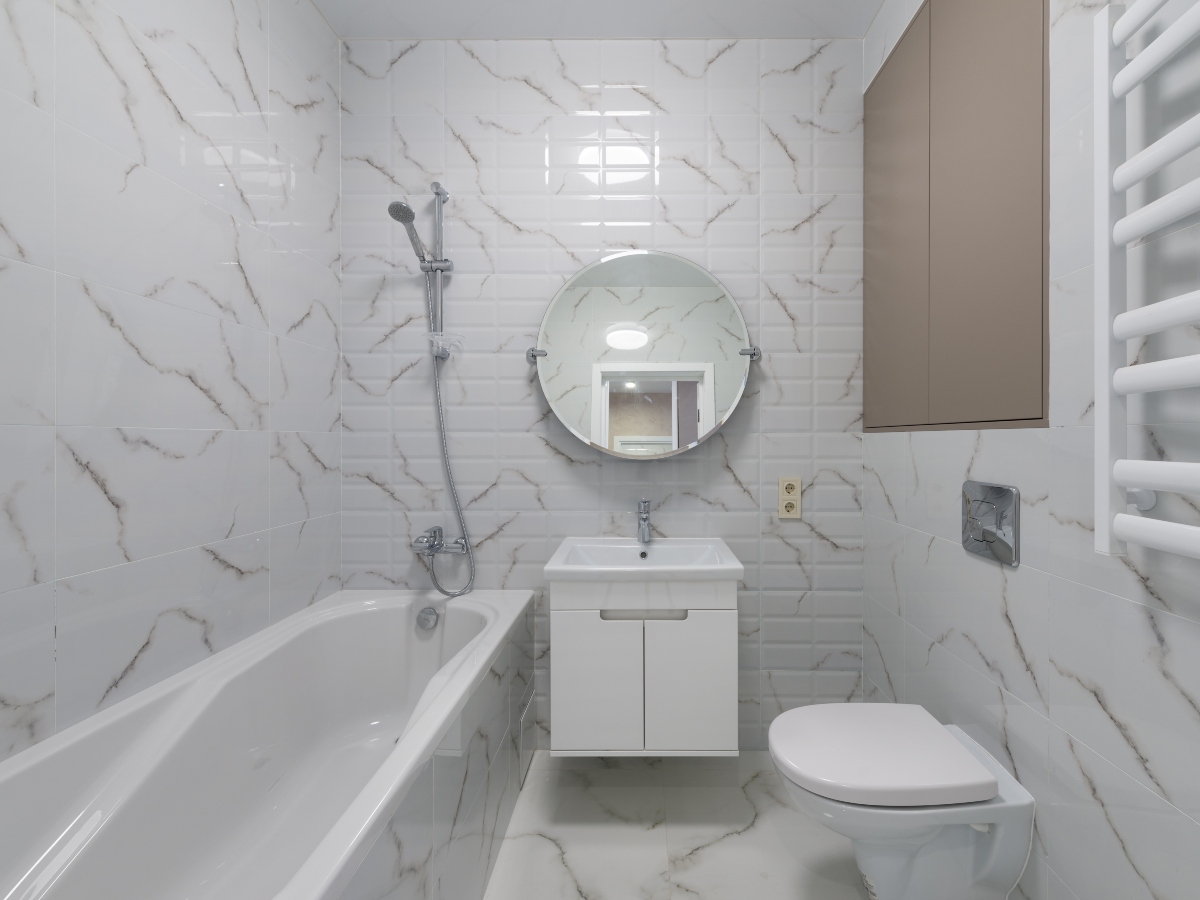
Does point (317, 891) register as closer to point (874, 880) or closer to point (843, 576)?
point (874, 880)

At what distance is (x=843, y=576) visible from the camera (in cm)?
199

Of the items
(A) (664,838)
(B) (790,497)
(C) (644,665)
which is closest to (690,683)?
(C) (644,665)

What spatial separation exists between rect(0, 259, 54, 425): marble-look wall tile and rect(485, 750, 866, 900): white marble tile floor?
54.4 inches

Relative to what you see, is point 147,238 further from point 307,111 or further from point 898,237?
point 898,237

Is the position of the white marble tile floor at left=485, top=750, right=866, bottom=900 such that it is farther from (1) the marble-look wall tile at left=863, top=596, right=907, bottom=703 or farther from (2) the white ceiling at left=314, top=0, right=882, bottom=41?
(2) the white ceiling at left=314, top=0, right=882, bottom=41

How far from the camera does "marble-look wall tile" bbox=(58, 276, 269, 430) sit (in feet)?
3.52

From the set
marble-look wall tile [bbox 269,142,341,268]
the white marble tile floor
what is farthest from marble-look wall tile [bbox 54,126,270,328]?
the white marble tile floor

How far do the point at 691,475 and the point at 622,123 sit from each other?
1211mm

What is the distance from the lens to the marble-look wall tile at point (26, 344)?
95 cm

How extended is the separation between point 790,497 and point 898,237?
0.86 meters

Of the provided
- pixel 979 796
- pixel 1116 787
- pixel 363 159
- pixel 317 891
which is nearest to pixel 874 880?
pixel 979 796

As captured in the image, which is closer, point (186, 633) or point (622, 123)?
point (186, 633)

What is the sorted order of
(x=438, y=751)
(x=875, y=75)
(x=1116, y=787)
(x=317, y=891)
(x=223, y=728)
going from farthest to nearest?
(x=875, y=75)
(x=223, y=728)
(x=438, y=751)
(x=1116, y=787)
(x=317, y=891)

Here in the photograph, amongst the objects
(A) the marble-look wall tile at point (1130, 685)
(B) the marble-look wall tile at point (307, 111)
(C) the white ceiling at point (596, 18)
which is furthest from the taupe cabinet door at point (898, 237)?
(B) the marble-look wall tile at point (307, 111)
